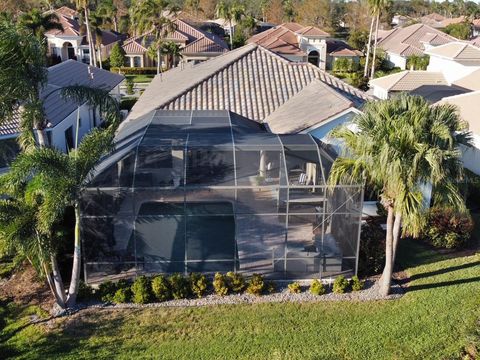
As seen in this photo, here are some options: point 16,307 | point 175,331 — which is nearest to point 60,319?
point 16,307

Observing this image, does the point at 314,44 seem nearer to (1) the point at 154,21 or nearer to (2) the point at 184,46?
(2) the point at 184,46

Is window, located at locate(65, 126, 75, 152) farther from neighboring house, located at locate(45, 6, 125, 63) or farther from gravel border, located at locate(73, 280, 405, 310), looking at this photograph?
neighboring house, located at locate(45, 6, 125, 63)

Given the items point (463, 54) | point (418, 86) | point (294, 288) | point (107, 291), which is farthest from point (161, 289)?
point (463, 54)

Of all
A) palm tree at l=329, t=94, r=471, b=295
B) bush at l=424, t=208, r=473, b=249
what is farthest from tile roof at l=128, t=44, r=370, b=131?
palm tree at l=329, t=94, r=471, b=295

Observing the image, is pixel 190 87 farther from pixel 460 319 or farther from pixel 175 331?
pixel 460 319

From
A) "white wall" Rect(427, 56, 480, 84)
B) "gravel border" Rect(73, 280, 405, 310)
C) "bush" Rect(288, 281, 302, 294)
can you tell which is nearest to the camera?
"gravel border" Rect(73, 280, 405, 310)
